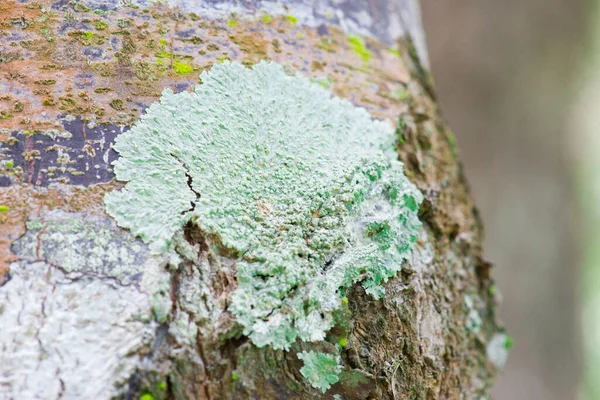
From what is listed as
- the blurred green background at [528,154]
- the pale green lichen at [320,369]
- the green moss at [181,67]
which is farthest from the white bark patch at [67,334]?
the blurred green background at [528,154]

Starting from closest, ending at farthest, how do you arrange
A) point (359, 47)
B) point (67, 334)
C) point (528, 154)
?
1. point (67, 334)
2. point (359, 47)
3. point (528, 154)

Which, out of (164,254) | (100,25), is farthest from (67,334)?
(100,25)

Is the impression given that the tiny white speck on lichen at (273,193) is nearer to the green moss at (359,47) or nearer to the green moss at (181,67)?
the green moss at (181,67)

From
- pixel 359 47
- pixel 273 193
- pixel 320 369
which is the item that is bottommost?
pixel 320 369

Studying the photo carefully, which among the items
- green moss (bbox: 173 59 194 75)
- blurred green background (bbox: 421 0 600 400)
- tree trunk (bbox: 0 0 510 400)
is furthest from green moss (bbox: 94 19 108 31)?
blurred green background (bbox: 421 0 600 400)

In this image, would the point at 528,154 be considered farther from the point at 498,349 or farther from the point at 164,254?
the point at 164,254
